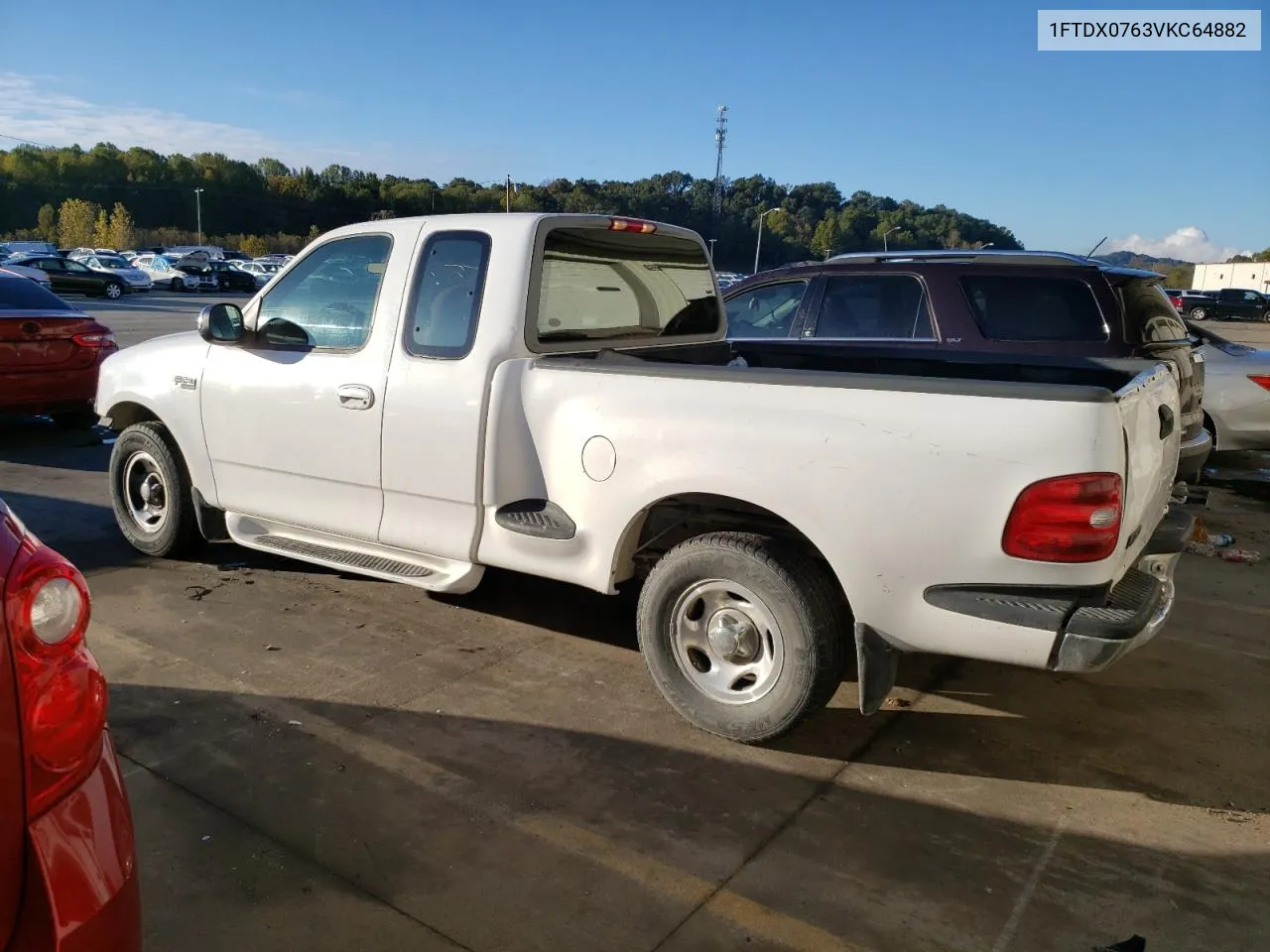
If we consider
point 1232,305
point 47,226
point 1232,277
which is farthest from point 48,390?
point 1232,277

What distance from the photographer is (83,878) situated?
163 centimetres

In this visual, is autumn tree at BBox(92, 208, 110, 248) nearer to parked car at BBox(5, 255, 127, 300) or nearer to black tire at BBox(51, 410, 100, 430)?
parked car at BBox(5, 255, 127, 300)

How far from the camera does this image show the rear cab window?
170 inches

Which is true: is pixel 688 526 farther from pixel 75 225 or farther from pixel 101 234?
pixel 75 225

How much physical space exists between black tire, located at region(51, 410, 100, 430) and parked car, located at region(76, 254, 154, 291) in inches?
1239

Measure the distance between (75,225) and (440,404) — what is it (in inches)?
3355

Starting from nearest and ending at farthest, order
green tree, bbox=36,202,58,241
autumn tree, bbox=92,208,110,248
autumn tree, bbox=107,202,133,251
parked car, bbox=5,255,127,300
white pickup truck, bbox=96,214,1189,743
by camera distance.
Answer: white pickup truck, bbox=96,214,1189,743 → parked car, bbox=5,255,127,300 → autumn tree, bbox=107,202,133,251 → autumn tree, bbox=92,208,110,248 → green tree, bbox=36,202,58,241

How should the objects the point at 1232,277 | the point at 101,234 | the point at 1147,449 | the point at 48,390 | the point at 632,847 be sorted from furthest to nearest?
1. the point at 1232,277
2. the point at 101,234
3. the point at 48,390
4. the point at 1147,449
5. the point at 632,847

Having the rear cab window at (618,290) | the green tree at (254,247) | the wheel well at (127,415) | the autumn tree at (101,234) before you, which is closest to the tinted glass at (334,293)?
the rear cab window at (618,290)

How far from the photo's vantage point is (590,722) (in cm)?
382

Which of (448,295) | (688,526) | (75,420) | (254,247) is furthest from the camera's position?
(254,247)

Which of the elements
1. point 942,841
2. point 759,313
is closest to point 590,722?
point 942,841

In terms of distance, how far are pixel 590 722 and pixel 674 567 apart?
74cm

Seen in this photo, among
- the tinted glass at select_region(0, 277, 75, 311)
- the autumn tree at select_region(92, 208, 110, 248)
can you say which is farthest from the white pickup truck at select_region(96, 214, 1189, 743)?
the autumn tree at select_region(92, 208, 110, 248)
